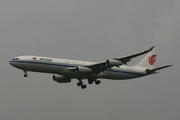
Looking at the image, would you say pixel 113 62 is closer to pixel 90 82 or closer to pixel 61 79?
pixel 90 82

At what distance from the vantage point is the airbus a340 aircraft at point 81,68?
2377 inches

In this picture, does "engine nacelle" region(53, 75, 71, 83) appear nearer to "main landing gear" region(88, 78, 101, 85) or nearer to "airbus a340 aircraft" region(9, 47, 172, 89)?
"airbus a340 aircraft" region(9, 47, 172, 89)

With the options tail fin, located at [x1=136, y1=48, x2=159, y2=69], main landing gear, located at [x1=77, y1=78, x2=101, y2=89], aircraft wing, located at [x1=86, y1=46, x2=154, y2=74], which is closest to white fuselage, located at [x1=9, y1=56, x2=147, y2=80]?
aircraft wing, located at [x1=86, y1=46, x2=154, y2=74]

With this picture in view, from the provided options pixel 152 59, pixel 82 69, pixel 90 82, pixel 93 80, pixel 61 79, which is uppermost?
pixel 152 59

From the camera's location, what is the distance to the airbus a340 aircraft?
60.4 metres

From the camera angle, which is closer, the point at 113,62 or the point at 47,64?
the point at 47,64

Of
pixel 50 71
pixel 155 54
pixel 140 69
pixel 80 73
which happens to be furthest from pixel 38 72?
pixel 155 54

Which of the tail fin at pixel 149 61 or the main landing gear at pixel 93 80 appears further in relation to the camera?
the tail fin at pixel 149 61

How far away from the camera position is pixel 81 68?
205 ft

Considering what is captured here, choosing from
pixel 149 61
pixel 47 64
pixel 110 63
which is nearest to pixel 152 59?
pixel 149 61

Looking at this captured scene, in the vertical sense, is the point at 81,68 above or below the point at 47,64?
below

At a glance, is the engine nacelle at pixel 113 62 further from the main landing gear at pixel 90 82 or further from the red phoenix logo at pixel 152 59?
the red phoenix logo at pixel 152 59

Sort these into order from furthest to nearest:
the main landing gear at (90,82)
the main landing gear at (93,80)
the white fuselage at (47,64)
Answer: the main landing gear at (90,82) → the main landing gear at (93,80) → the white fuselage at (47,64)

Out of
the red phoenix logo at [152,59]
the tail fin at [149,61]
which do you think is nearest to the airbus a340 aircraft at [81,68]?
the tail fin at [149,61]
